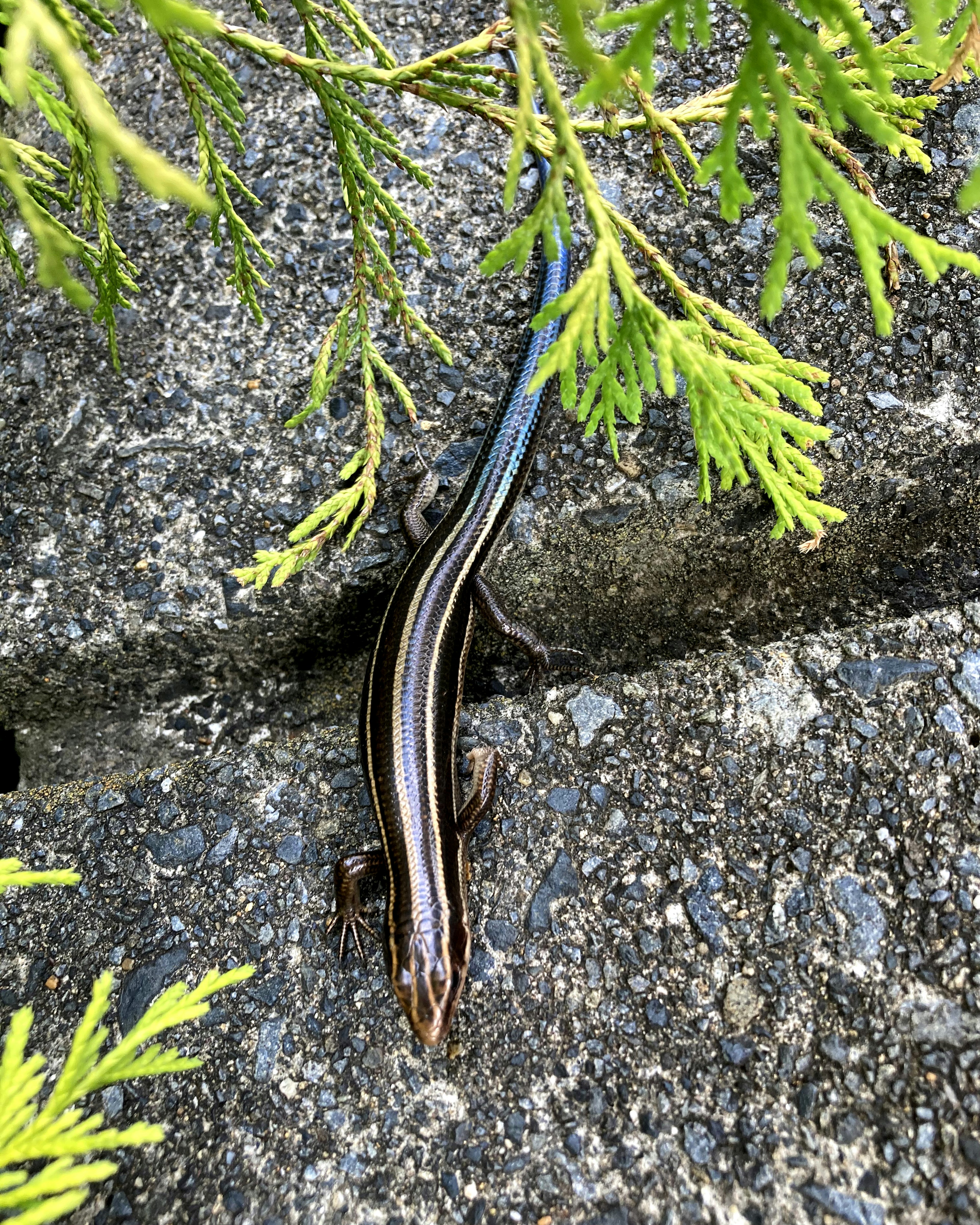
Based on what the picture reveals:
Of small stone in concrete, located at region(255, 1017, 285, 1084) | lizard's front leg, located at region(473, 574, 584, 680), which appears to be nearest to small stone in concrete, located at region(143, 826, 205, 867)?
small stone in concrete, located at region(255, 1017, 285, 1084)

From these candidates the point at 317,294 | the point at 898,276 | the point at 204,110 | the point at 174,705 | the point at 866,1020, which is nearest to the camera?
the point at 866,1020

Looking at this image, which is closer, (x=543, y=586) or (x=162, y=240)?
(x=543, y=586)

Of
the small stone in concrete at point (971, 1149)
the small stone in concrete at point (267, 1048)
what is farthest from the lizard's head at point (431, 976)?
the small stone in concrete at point (971, 1149)

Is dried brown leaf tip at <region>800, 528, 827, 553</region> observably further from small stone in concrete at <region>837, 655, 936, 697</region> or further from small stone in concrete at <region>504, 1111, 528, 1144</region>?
small stone in concrete at <region>504, 1111, 528, 1144</region>

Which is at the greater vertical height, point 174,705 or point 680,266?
point 680,266

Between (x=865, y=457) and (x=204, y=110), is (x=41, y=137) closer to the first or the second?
(x=204, y=110)

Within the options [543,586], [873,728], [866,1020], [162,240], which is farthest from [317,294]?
[866,1020]

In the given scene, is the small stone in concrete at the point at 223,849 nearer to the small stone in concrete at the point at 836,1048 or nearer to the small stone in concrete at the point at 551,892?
the small stone in concrete at the point at 551,892
